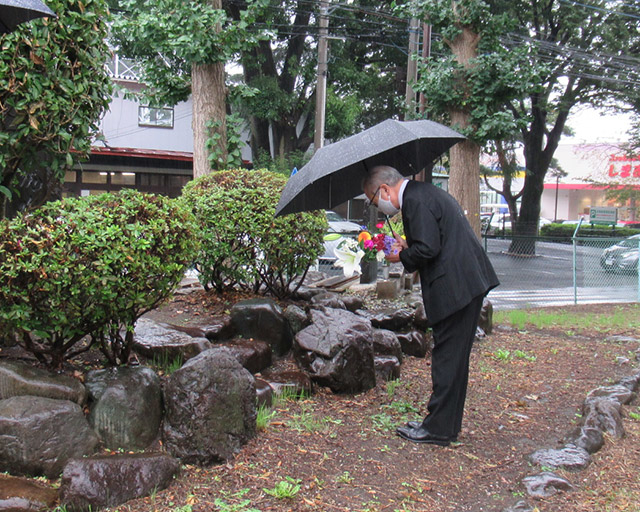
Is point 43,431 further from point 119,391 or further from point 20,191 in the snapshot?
point 20,191

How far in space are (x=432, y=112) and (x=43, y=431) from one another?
925cm

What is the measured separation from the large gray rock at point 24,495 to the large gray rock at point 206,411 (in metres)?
0.72

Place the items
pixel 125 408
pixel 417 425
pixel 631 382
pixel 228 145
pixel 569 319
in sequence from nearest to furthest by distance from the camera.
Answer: pixel 125 408 < pixel 417 425 < pixel 631 382 < pixel 228 145 < pixel 569 319

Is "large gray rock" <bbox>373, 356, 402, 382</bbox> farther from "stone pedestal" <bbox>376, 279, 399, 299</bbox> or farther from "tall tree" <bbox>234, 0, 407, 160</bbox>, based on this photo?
"tall tree" <bbox>234, 0, 407, 160</bbox>

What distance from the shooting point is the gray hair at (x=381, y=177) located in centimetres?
404

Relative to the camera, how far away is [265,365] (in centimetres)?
521

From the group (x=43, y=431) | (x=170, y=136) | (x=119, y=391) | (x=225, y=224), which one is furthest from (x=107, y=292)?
(x=170, y=136)

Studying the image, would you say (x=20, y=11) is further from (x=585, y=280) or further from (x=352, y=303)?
(x=585, y=280)

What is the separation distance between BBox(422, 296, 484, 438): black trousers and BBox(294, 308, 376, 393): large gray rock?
3.24 ft

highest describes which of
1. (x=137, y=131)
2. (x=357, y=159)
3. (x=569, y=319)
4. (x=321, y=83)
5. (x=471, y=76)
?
(x=321, y=83)

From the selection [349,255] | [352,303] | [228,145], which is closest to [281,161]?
[228,145]

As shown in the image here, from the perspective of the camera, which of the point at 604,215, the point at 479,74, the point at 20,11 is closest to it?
the point at 20,11

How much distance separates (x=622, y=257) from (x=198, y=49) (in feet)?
31.2

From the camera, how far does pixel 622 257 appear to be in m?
12.1
